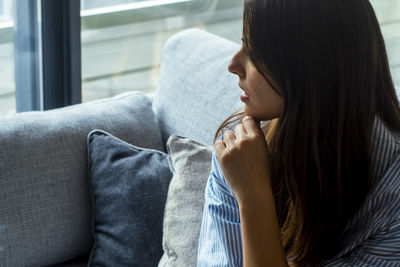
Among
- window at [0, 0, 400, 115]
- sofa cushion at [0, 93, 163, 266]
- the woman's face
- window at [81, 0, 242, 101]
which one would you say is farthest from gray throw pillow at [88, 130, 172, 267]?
window at [81, 0, 242, 101]

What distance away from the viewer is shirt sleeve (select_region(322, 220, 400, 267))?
3.36ft

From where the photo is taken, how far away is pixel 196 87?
1.74m

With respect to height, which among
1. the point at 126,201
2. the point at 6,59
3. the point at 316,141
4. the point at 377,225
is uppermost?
the point at 316,141

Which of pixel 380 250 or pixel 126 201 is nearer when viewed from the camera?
pixel 380 250

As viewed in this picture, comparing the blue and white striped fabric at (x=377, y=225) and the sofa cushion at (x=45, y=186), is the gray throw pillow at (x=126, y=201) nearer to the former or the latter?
the sofa cushion at (x=45, y=186)

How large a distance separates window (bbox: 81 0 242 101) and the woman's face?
4.28 ft

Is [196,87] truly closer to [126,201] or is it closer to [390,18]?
[126,201]

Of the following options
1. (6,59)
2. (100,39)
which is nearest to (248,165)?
(6,59)

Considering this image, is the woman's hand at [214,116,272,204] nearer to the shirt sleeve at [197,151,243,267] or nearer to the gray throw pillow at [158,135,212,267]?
the shirt sleeve at [197,151,243,267]

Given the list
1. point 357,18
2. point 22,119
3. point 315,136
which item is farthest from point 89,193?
point 357,18

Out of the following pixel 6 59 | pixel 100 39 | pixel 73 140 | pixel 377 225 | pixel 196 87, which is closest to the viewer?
pixel 377 225

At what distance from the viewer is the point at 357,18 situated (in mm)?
990

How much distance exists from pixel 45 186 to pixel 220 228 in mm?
582

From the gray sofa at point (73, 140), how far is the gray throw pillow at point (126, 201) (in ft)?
0.18
